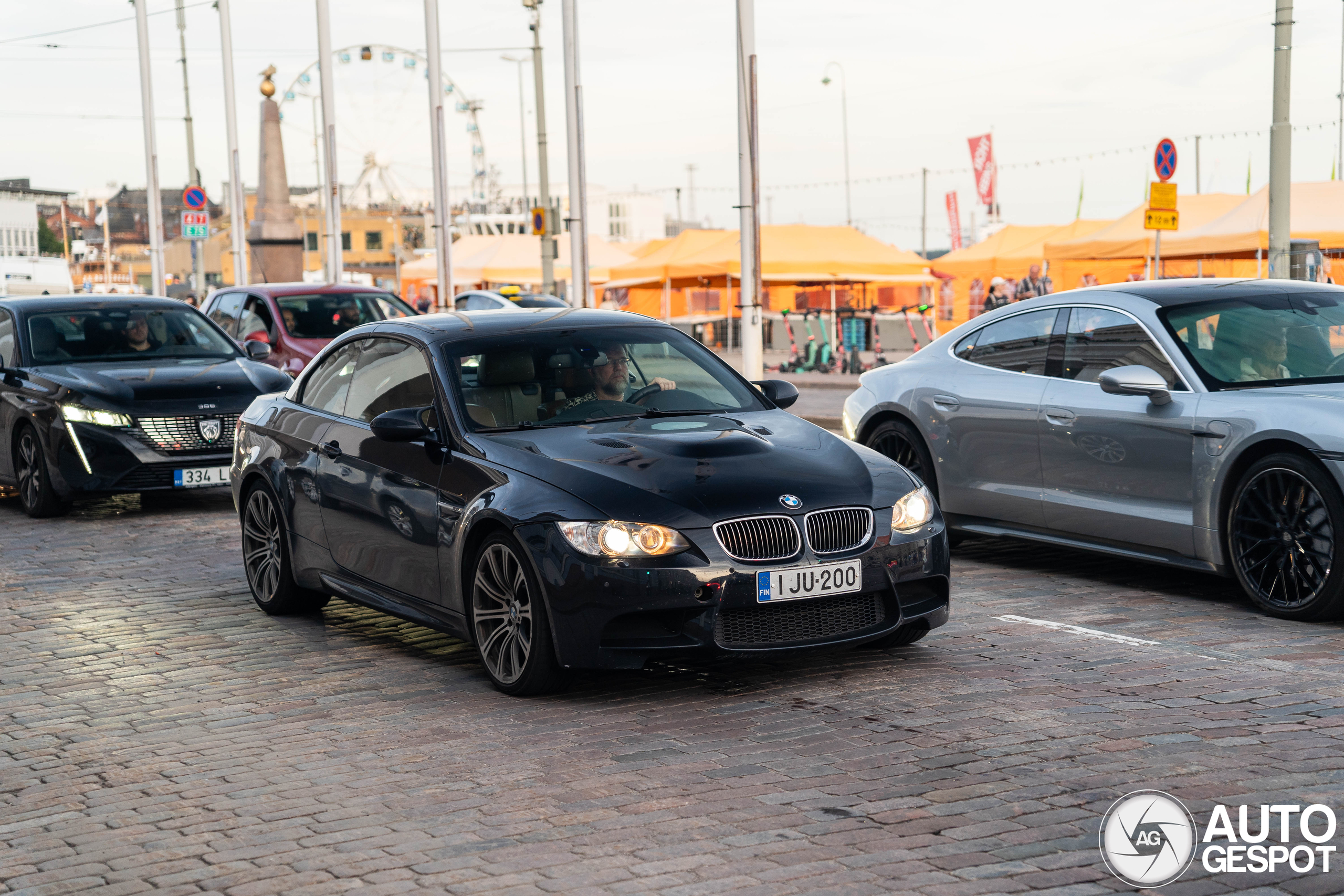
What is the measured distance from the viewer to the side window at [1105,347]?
7938 millimetres

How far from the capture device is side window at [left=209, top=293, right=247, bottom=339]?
18.7 m

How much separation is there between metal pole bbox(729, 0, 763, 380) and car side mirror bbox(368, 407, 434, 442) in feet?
41.9

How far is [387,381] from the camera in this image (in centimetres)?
735

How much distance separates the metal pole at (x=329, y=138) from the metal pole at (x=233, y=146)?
20.4 feet

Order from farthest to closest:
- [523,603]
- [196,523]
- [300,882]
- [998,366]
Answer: [196,523]
[998,366]
[523,603]
[300,882]

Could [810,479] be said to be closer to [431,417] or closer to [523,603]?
[523,603]

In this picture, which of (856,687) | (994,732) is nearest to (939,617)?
(856,687)

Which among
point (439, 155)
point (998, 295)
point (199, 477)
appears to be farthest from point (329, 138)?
point (199, 477)

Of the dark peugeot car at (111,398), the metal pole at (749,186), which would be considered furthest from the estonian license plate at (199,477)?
the metal pole at (749,186)

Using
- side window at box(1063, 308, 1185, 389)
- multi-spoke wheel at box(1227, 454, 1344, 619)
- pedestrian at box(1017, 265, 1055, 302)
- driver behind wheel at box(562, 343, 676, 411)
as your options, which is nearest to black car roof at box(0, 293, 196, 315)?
driver behind wheel at box(562, 343, 676, 411)

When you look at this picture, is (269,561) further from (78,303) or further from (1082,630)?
(78,303)

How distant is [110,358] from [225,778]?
840cm

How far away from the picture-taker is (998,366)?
29.3ft

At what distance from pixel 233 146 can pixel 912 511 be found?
3686 centimetres
